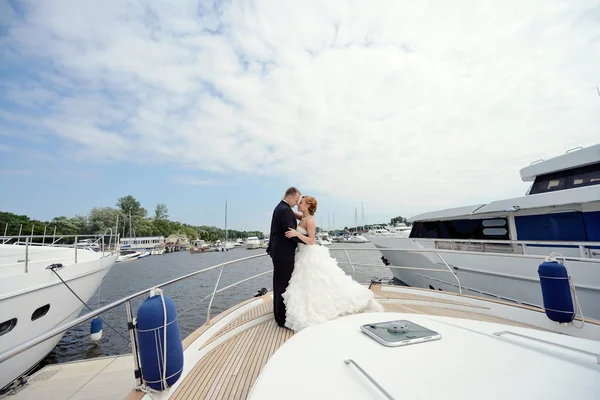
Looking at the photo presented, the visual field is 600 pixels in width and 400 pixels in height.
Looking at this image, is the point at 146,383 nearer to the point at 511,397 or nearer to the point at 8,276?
the point at 511,397

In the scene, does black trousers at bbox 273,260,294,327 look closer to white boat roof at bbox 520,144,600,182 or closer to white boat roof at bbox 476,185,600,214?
white boat roof at bbox 476,185,600,214

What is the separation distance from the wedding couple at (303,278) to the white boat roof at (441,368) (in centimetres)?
121

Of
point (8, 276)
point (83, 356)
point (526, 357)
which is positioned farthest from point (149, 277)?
point (526, 357)

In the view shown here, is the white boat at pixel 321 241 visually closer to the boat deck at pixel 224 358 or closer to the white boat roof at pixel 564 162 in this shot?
the boat deck at pixel 224 358

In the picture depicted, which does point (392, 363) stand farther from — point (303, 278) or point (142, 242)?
point (142, 242)

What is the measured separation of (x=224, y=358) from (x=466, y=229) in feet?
26.5

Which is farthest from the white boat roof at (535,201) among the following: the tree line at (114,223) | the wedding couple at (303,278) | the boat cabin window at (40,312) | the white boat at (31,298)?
the tree line at (114,223)

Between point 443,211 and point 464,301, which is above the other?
point 443,211

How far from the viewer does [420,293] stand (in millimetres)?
4027

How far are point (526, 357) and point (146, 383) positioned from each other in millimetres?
2111

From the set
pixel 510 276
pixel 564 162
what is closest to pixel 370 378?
pixel 510 276

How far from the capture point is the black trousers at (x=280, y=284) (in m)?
2.93

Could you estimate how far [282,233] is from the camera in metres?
2.95

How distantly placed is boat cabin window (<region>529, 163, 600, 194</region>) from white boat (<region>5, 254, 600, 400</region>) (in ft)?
18.6
